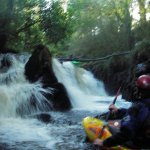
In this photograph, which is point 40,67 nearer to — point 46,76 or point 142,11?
point 46,76

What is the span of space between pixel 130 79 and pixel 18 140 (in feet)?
29.6

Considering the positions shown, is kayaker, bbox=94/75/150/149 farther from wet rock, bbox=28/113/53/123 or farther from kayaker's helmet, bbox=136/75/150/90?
wet rock, bbox=28/113/53/123

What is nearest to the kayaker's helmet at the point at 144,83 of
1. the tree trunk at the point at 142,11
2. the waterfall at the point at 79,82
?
the waterfall at the point at 79,82

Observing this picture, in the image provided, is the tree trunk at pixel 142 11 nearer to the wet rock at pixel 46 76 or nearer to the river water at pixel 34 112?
the river water at pixel 34 112

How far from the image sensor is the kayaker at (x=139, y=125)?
12.4 ft

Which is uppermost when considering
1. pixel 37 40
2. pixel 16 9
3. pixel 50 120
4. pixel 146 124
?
pixel 16 9

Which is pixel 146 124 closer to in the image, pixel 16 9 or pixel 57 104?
pixel 57 104

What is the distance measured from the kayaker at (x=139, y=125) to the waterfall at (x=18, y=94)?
754cm

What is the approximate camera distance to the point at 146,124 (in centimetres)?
378

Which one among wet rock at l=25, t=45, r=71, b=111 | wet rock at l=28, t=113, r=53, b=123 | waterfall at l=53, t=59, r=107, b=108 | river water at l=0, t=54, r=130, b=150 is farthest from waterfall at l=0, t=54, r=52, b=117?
waterfall at l=53, t=59, r=107, b=108

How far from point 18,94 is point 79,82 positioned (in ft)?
22.8

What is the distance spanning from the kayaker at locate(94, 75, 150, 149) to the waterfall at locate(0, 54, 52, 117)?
7538mm

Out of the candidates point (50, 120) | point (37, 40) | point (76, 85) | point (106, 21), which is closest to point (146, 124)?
point (50, 120)

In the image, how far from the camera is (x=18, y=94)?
11984mm
